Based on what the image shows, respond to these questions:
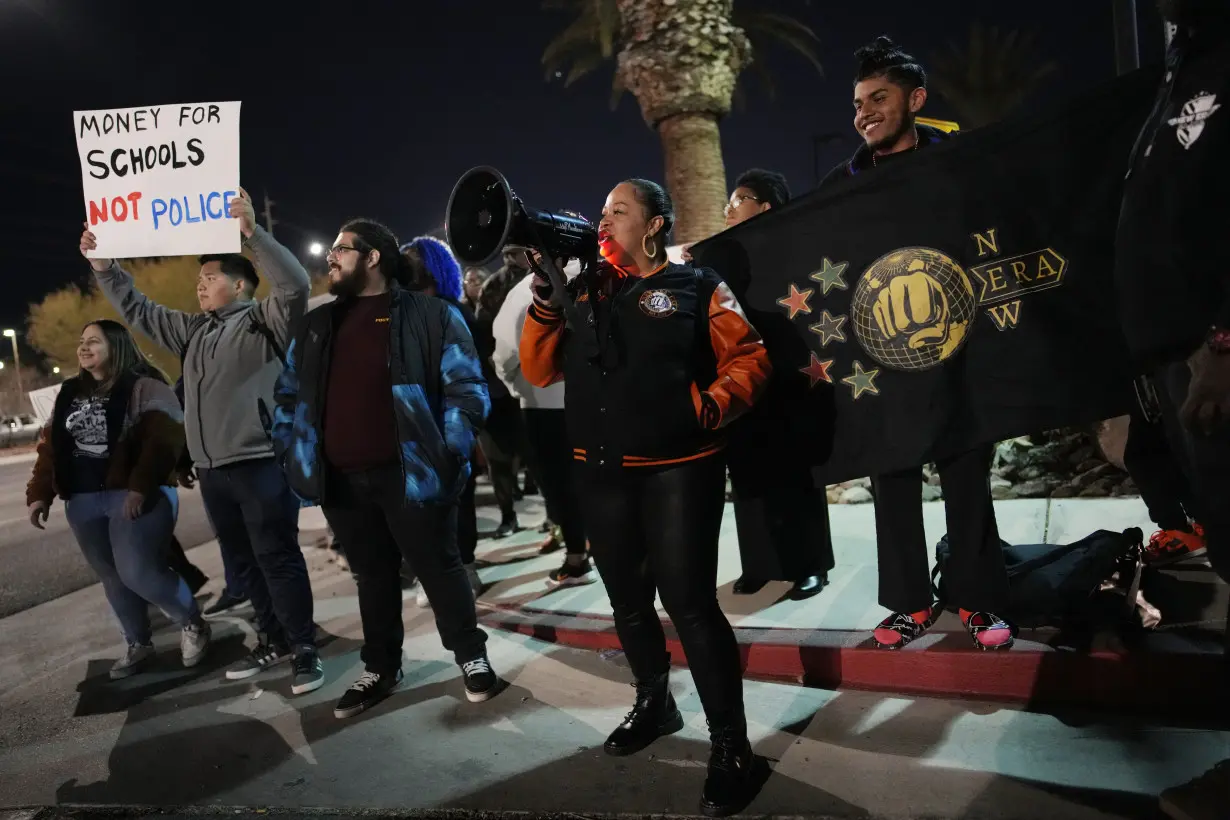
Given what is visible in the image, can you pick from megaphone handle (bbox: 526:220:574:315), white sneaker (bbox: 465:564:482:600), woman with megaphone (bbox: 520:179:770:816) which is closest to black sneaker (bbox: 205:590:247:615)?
white sneaker (bbox: 465:564:482:600)

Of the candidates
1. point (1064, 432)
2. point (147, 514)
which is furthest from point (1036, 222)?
point (147, 514)

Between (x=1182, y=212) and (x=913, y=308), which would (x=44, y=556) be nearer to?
(x=913, y=308)

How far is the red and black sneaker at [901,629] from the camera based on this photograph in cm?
337

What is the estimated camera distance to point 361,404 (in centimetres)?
357

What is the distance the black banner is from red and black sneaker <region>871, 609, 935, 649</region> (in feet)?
2.12

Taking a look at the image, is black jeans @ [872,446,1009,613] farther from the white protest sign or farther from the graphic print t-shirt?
the graphic print t-shirt

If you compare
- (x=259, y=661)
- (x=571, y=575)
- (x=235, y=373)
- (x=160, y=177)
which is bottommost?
(x=259, y=661)

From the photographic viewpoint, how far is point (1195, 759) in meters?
2.58

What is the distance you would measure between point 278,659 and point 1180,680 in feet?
13.8

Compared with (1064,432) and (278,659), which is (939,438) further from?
(1064,432)

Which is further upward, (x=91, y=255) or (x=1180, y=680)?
(x=91, y=255)

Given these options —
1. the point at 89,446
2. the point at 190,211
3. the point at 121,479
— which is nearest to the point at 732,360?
the point at 190,211

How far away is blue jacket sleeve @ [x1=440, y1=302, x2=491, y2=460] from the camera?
3.65 metres

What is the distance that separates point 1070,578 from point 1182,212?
5.55 ft
